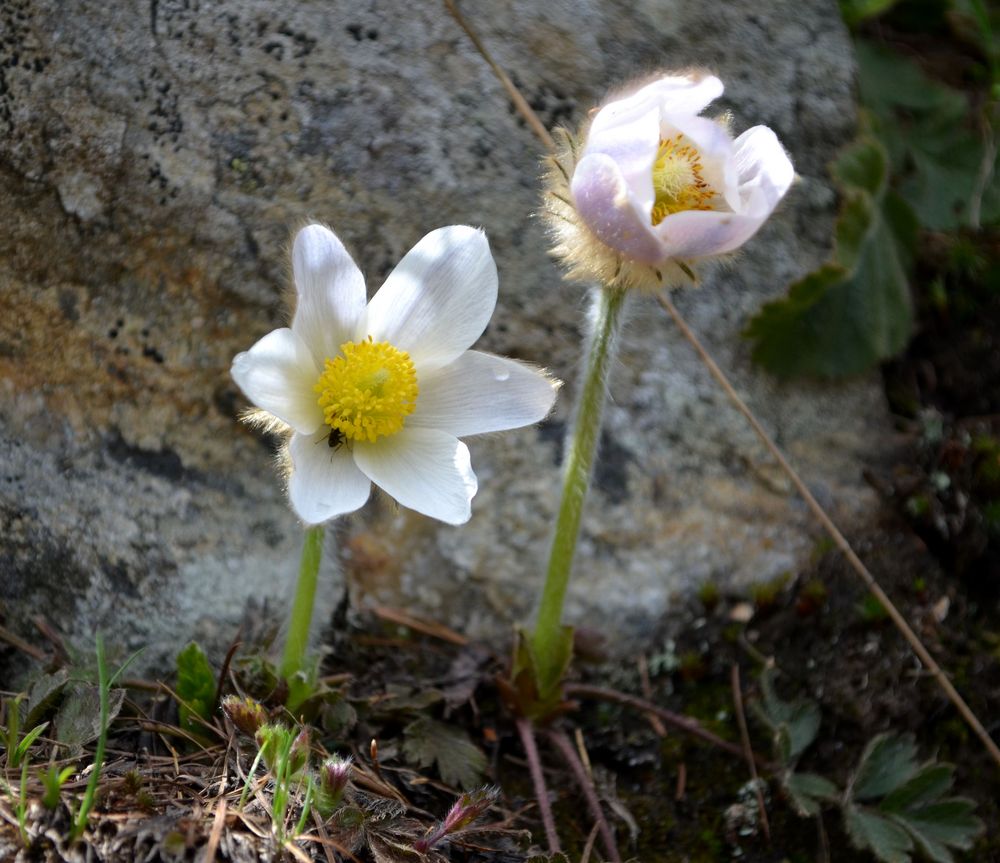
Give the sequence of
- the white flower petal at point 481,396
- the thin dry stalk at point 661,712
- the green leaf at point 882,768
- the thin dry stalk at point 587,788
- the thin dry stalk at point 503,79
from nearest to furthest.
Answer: the white flower petal at point 481,396
the thin dry stalk at point 587,788
the green leaf at point 882,768
the thin dry stalk at point 661,712
the thin dry stalk at point 503,79

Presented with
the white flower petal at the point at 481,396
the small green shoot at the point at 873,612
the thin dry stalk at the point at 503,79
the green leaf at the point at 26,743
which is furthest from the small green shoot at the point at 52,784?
the small green shoot at the point at 873,612

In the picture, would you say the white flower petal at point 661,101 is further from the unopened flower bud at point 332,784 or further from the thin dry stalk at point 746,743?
the thin dry stalk at point 746,743

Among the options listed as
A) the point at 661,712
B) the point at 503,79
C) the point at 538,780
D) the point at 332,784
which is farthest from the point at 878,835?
the point at 503,79

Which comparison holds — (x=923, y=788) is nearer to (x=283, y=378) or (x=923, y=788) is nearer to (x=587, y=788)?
(x=587, y=788)

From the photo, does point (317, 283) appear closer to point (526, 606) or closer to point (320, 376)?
→ point (320, 376)

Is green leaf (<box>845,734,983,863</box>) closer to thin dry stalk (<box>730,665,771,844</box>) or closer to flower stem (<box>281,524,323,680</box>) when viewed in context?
thin dry stalk (<box>730,665,771,844</box>)

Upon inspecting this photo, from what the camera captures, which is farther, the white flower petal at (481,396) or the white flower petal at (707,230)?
the white flower petal at (481,396)

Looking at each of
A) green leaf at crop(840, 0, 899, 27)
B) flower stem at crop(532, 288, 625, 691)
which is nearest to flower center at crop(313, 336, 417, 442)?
flower stem at crop(532, 288, 625, 691)
